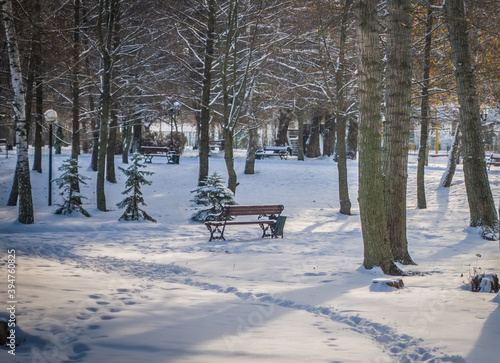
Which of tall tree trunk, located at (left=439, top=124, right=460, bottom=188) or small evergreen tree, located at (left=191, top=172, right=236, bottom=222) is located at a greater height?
tall tree trunk, located at (left=439, top=124, right=460, bottom=188)

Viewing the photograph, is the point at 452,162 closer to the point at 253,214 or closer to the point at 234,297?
the point at 253,214

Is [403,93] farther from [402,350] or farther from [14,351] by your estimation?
[14,351]

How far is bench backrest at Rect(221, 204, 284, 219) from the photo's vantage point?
14.2 metres

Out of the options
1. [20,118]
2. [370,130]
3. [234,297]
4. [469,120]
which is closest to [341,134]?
[469,120]

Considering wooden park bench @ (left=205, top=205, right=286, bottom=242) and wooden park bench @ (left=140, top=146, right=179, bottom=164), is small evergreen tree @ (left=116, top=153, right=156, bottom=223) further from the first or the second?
wooden park bench @ (left=140, top=146, right=179, bottom=164)

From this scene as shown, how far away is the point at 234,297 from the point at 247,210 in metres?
6.88

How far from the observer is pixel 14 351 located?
4.66 m

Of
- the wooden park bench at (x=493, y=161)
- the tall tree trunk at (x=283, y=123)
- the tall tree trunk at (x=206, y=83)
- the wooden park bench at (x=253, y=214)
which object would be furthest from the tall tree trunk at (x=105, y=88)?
the wooden park bench at (x=493, y=161)

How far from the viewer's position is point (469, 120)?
13.6 m

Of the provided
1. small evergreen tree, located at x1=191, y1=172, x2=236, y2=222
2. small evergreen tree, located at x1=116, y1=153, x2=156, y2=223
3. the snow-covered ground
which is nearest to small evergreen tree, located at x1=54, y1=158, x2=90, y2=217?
the snow-covered ground

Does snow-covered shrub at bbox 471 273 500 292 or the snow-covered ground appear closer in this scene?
the snow-covered ground

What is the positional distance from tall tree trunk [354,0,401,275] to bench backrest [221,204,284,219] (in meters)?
5.47

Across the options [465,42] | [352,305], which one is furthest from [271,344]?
[465,42]

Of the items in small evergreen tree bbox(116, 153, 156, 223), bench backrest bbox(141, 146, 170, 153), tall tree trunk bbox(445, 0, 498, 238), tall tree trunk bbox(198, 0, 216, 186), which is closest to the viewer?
tall tree trunk bbox(445, 0, 498, 238)
